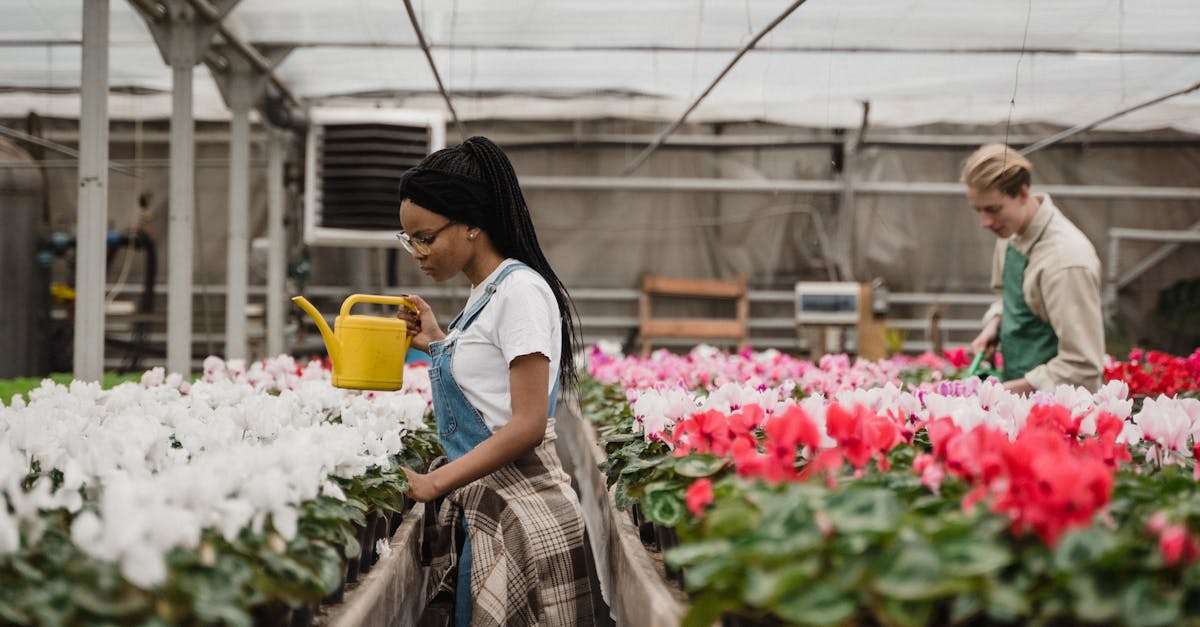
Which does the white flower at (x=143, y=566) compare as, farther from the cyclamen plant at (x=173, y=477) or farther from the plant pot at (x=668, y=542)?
the plant pot at (x=668, y=542)

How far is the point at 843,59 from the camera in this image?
7.41m

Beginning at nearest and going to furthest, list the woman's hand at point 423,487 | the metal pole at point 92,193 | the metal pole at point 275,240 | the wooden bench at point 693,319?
the woman's hand at point 423,487
the metal pole at point 92,193
the metal pole at point 275,240
the wooden bench at point 693,319

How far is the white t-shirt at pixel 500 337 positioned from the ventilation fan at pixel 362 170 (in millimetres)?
5471

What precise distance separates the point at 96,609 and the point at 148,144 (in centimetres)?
1044

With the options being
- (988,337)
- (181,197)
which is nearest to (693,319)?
(181,197)

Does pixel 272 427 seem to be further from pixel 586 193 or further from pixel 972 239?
pixel 972 239

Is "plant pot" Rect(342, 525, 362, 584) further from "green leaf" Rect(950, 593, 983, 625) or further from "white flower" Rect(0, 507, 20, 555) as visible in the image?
"green leaf" Rect(950, 593, 983, 625)

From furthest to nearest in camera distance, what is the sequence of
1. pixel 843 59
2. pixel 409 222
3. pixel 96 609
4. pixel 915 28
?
pixel 843 59 → pixel 915 28 → pixel 409 222 → pixel 96 609

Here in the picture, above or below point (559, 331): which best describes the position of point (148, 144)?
above

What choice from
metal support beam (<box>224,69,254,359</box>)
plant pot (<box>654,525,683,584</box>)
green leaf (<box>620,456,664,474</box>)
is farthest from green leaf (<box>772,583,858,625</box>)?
metal support beam (<box>224,69,254,359</box>)

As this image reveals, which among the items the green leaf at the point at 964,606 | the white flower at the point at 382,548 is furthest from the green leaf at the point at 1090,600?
the white flower at the point at 382,548

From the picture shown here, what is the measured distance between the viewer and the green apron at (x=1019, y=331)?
12.4ft

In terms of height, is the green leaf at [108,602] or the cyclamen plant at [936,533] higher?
the cyclamen plant at [936,533]

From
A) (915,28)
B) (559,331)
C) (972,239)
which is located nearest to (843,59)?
(915,28)
